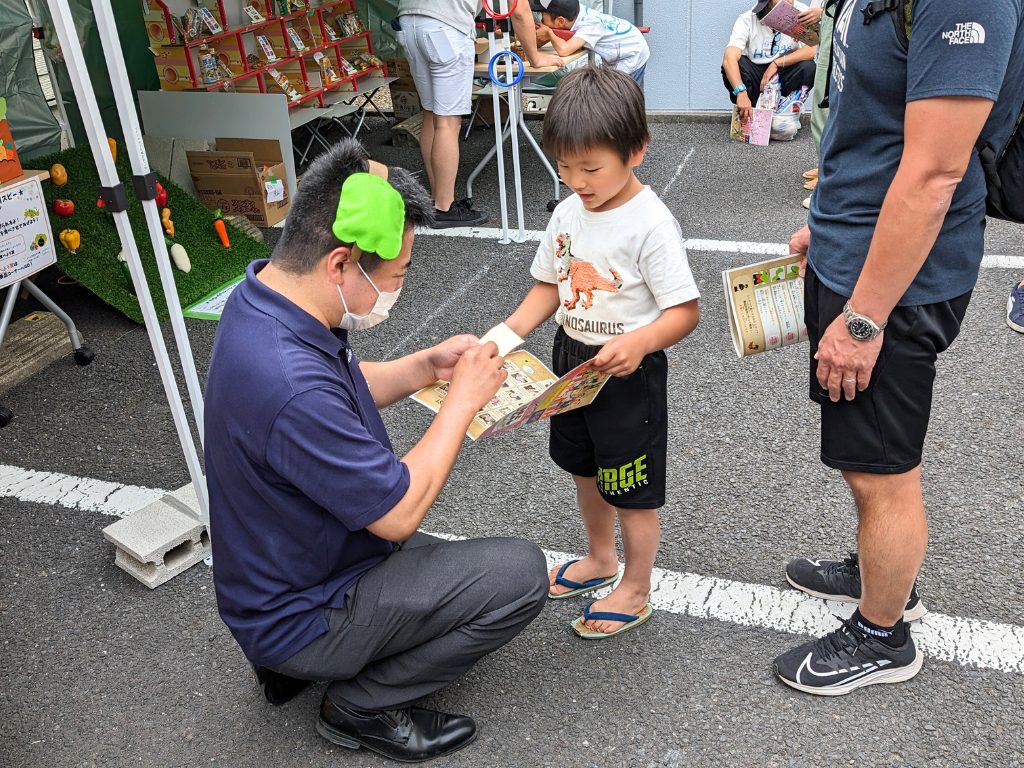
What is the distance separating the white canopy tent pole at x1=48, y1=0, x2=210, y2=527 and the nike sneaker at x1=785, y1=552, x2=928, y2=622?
65.5 inches

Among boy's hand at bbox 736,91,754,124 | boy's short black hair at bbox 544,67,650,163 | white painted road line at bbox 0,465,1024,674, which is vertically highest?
boy's short black hair at bbox 544,67,650,163

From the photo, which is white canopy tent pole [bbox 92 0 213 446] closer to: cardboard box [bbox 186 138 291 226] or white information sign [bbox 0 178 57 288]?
white information sign [bbox 0 178 57 288]

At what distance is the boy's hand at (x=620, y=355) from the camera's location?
198 centimetres

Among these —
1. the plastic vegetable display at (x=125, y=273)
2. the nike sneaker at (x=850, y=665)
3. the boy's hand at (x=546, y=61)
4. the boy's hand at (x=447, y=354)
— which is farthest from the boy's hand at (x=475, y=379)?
the boy's hand at (x=546, y=61)

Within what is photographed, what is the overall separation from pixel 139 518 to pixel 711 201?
4.08 meters

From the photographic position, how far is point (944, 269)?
1.80m

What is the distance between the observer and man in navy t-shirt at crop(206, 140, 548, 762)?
5.71ft

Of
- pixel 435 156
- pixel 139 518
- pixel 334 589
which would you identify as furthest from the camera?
pixel 435 156

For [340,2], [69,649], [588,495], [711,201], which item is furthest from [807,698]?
[340,2]

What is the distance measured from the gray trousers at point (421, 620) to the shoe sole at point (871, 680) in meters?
0.69

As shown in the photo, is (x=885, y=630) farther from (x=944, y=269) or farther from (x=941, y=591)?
(x=944, y=269)

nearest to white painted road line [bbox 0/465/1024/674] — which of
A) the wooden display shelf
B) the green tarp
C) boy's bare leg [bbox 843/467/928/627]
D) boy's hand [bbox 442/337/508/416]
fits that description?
boy's bare leg [bbox 843/467/928/627]

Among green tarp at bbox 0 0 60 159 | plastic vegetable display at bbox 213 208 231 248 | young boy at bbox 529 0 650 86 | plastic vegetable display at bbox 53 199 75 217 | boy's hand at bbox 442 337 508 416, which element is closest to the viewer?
boy's hand at bbox 442 337 508 416

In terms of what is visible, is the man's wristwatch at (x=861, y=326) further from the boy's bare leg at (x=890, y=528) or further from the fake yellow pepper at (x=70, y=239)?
the fake yellow pepper at (x=70, y=239)
